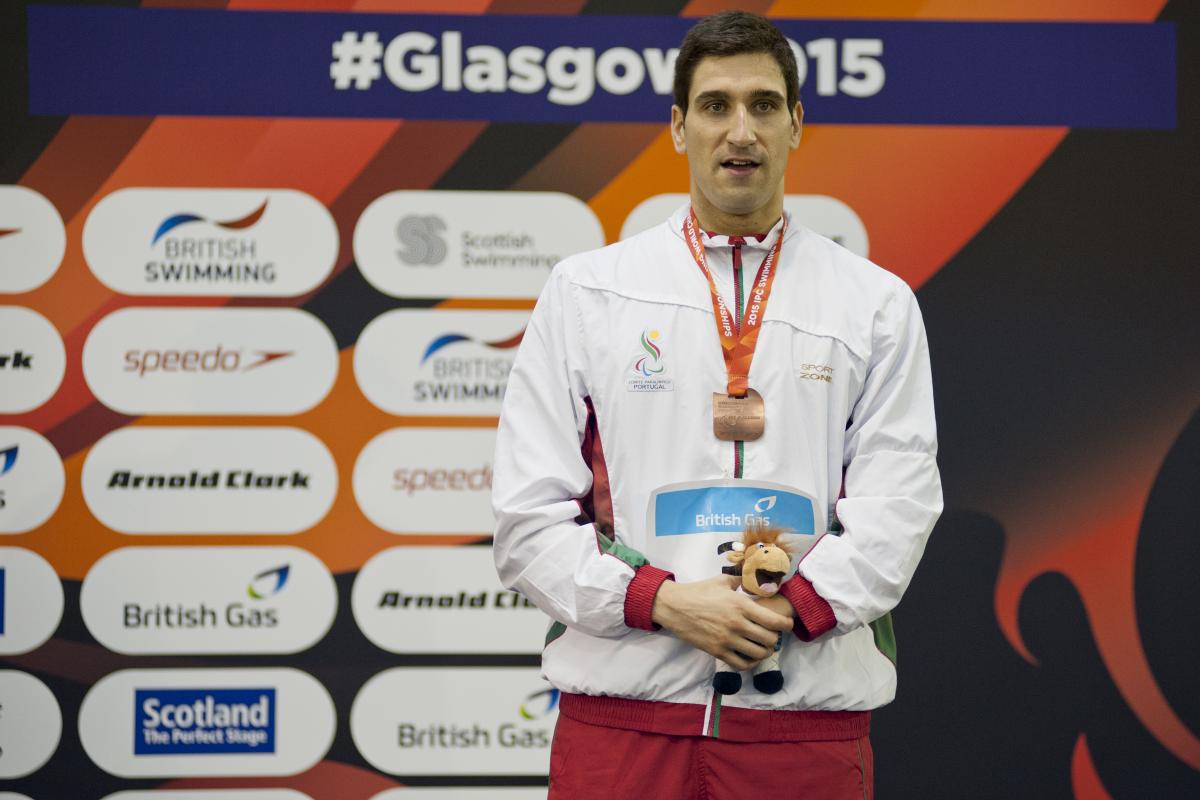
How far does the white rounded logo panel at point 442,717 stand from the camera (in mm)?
2658

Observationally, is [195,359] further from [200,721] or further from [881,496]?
[881,496]

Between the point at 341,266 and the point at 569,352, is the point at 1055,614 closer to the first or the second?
the point at 569,352

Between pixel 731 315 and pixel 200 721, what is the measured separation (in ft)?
5.74

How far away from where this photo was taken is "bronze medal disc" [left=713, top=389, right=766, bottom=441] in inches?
60.0

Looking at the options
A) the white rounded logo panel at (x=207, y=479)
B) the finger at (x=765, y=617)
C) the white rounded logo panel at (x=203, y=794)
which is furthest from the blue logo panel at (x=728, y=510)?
the white rounded logo panel at (x=203, y=794)

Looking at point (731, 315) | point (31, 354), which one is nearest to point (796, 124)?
point (731, 315)

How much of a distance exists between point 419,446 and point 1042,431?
1.46 metres

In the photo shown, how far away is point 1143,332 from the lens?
2703 millimetres

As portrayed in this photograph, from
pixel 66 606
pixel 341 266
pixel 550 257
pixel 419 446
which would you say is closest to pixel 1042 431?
pixel 550 257

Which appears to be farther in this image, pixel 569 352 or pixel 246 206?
pixel 246 206

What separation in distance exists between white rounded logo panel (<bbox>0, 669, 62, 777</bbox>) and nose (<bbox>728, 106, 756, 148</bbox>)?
6.87ft

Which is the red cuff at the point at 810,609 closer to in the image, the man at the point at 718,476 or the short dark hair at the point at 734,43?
the man at the point at 718,476

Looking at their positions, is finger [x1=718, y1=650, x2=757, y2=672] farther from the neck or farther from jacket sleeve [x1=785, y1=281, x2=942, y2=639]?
the neck

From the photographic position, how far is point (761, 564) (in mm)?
1431
